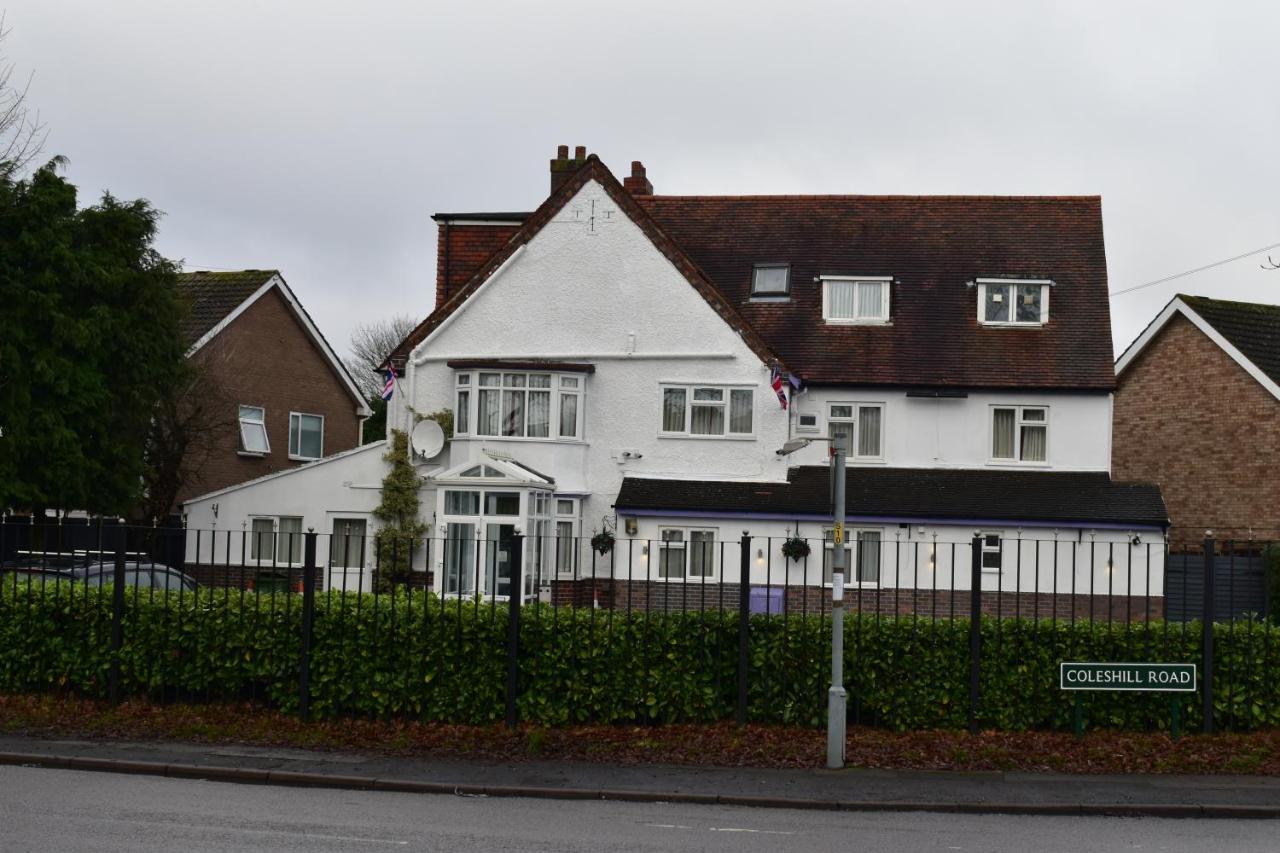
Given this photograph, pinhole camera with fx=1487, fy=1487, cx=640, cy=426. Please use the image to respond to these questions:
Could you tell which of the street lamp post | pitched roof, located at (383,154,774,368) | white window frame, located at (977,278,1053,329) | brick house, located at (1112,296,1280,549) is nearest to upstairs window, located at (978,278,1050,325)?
white window frame, located at (977,278,1053,329)

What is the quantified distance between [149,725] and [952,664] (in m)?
8.32

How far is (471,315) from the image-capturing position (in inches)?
1348

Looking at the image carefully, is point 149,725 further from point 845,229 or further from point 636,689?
point 845,229

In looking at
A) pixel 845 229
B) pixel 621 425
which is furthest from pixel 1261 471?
pixel 621 425

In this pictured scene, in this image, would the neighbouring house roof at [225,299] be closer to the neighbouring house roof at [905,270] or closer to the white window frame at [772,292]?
the neighbouring house roof at [905,270]

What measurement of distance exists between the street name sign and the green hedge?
1.23 ft

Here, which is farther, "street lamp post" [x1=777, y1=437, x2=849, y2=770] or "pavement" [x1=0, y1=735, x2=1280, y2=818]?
"street lamp post" [x1=777, y1=437, x2=849, y2=770]

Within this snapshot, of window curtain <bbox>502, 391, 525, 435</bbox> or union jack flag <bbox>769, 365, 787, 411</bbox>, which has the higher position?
union jack flag <bbox>769, 365, 787, 411</bbox>

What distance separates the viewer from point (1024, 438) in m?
34.2

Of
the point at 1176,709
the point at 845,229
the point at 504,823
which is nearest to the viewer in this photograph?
the point at 504,823

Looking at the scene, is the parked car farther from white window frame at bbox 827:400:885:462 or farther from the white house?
white window frame at bbox 827:400:885:462

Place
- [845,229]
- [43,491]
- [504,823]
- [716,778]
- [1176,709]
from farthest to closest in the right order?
[845,229] → [43,491] → [1176,709] → [716,778] → [504,823]

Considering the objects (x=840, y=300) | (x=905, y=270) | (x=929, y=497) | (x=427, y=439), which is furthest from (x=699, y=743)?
(x=905, y=270)

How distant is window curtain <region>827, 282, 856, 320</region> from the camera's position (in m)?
35.8
